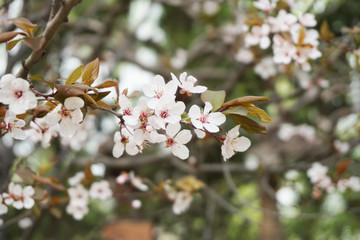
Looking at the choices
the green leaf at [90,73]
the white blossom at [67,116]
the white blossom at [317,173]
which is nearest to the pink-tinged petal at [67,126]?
the white blossom at [67,116]

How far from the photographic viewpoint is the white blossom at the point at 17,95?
71 cm

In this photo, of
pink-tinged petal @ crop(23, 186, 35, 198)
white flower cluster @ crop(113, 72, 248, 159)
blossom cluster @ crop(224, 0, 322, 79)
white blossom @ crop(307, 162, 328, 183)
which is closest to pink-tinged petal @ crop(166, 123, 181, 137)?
white flower cluster @ crop(113, 72, 248, 159)

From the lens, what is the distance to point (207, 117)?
0.78 m

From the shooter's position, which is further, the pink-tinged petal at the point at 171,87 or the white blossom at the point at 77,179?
the white blossom at the point at 77,179

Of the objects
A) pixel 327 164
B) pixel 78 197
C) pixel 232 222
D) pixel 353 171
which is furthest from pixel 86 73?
pixel 232 222

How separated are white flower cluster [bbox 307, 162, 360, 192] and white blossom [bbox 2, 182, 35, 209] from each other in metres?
1.41

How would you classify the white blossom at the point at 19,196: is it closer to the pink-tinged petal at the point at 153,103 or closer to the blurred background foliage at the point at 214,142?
the pink-tinged petal at the point at 153,103

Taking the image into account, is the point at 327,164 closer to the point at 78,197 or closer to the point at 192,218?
the point at 78,197

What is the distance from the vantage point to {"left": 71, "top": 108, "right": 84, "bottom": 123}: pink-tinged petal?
2.53ft

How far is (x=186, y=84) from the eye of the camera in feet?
2.71

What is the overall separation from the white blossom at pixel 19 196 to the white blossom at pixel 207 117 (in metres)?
0.66

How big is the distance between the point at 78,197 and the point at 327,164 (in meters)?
1.48

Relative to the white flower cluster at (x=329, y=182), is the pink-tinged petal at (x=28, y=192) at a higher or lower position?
lower

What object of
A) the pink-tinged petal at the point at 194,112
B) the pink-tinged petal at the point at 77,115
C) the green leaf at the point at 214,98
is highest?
the green leaf at the point at 214,98
